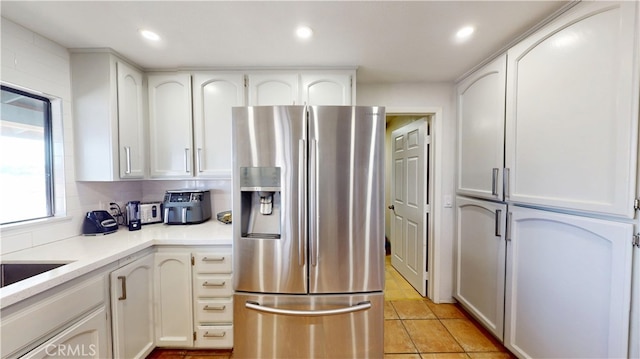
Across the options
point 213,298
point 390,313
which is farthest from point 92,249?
point 390,313

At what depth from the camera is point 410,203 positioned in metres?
2.85

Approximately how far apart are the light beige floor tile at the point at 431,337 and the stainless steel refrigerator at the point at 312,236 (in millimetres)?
709

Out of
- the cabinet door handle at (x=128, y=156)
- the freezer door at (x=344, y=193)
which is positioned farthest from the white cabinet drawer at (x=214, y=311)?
the cabinet door handle at (x=128, y=156)

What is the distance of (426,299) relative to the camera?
100.0 inches

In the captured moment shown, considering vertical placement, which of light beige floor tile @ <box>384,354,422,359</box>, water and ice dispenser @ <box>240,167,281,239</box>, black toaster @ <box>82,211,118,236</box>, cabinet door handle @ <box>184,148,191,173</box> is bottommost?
light beige floor tile @ <box>384,354,422,359</box>

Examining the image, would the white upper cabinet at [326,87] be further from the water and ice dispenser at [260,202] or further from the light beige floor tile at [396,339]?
the light beige floor tile at [396,339]

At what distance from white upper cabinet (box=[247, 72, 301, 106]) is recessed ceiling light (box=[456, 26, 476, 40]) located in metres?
1.21

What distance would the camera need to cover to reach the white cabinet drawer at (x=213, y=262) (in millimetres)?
1715

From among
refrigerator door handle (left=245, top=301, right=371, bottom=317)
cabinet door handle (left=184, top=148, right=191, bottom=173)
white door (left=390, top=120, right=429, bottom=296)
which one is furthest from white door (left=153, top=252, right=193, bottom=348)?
white door (left=390, top=120, right=429, bottom=296)

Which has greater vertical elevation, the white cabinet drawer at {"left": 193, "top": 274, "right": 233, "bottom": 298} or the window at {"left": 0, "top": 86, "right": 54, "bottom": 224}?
the window at {"left": 0, "top": 86, "right": 54, "bottom": 224}

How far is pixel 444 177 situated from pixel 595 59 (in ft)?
4.55

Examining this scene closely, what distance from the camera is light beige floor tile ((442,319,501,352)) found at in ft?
6.08

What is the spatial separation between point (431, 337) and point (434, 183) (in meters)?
1.37

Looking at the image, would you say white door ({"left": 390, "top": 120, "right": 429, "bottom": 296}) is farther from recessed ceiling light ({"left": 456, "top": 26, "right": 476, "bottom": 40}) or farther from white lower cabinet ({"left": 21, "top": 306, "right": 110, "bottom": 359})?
white lower cabinet ({"left": 21, "top": 306, "right": 110, "bottom": 359})
